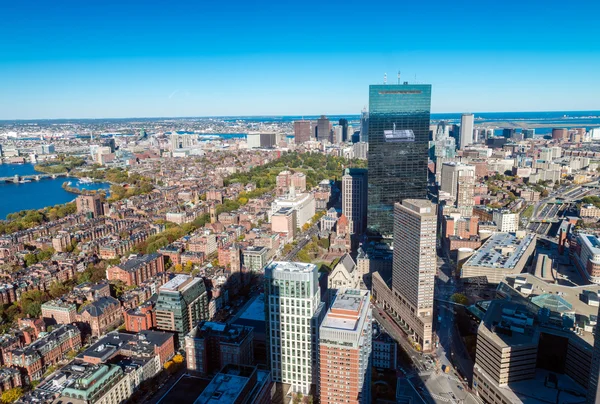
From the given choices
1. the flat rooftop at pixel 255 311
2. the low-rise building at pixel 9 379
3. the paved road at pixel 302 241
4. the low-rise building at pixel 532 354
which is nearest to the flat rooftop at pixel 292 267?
the flat rooftop at pixel 255 311

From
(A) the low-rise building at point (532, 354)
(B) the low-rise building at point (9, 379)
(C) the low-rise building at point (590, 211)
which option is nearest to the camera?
(A) the low-rise building at point (532, 354)

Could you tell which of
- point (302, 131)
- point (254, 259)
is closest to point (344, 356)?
point (254, 259)

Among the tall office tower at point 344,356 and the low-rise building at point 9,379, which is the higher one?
the tall office tower at point 344,356

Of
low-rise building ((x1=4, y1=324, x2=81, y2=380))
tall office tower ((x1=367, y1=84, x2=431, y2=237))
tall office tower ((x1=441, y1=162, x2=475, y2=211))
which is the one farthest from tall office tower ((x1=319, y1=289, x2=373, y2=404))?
tall office tower ((x1=441, y1=162, x2=475, y2=211))

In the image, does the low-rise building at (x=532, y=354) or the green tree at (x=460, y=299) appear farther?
the green tree at (x=460, y=299)

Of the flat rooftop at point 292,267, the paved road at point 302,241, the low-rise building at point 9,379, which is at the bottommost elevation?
the low-rise building at point 9,379

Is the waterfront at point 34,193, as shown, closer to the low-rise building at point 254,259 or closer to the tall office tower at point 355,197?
the low-rise building at point 254,259
